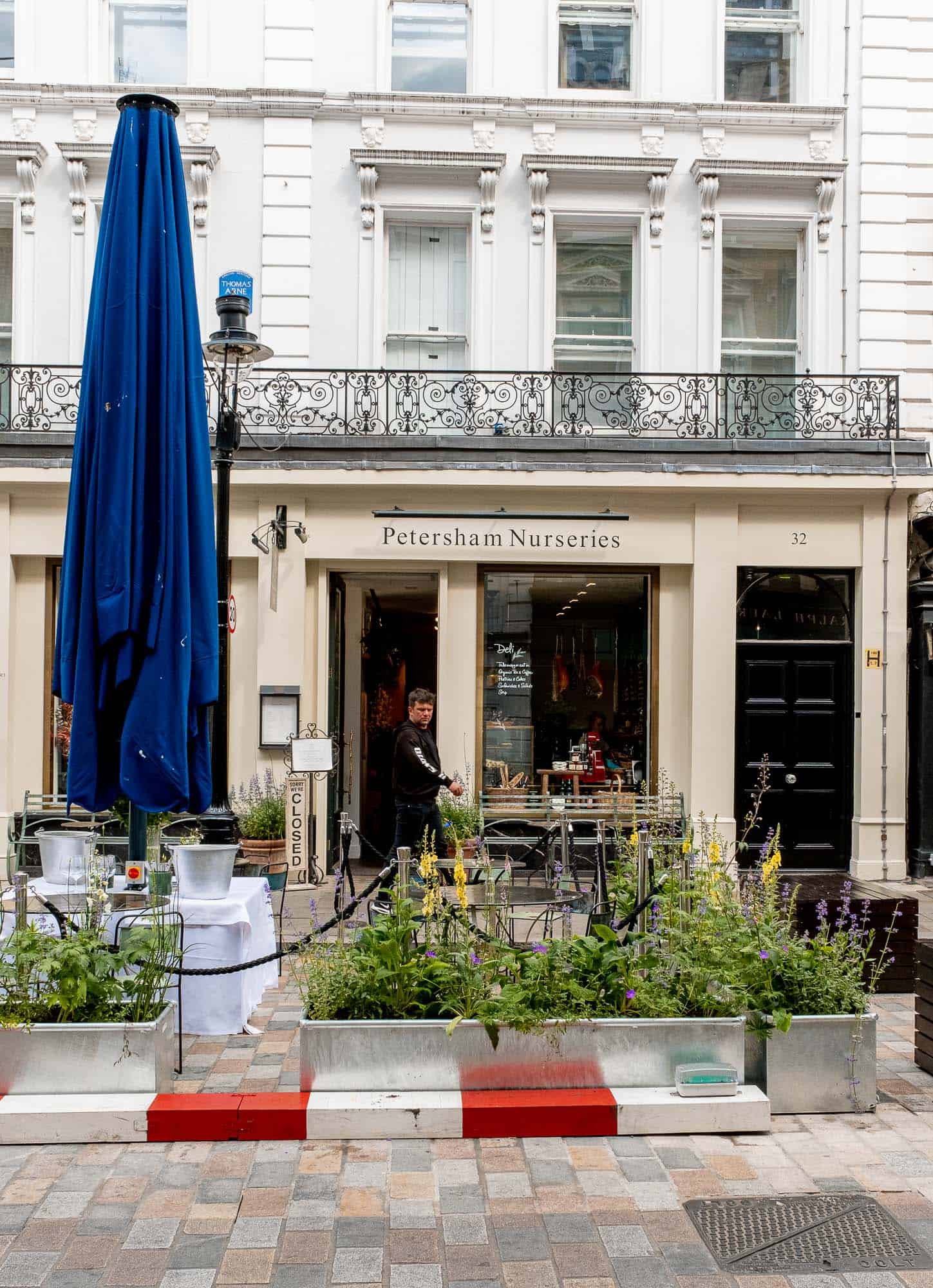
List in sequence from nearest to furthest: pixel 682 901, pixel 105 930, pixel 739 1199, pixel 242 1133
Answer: pixel 739 1199 < pixel 242 1133 < pixel 105 930 < pixel 682 901

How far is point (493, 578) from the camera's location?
13.9m

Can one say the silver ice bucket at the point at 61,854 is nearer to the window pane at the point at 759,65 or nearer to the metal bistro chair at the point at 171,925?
the metal bistro chair at the point at 171,925

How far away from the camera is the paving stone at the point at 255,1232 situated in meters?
4.38

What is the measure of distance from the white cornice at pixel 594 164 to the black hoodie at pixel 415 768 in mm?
7106

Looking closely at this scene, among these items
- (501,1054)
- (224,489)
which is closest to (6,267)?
(224,489)

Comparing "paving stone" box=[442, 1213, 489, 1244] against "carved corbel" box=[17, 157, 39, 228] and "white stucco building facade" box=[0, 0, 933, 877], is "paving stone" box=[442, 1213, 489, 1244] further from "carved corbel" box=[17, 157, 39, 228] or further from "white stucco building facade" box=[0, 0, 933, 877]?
"carved corbel" box=[17, 157, 39, 228]

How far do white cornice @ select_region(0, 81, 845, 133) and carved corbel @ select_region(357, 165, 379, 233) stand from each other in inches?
30.5

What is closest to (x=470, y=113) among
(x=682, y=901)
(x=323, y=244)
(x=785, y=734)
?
(x=323, y=244)

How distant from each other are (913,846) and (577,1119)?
936cm

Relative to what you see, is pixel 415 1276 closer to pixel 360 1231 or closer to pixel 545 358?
pixel 360 1231

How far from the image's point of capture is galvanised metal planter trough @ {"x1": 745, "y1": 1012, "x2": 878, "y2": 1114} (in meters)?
5.70

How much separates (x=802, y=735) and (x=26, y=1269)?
11110 millimetres

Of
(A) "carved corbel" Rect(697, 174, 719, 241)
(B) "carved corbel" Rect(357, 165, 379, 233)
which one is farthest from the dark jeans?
(A) "carved corbel" Rect(697, 174, 719, 241)

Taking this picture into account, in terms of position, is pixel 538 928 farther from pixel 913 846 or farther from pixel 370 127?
pixel 370 127
